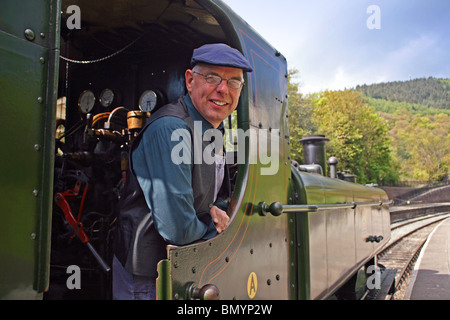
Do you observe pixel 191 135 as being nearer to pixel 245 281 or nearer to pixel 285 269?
pixel 245 281

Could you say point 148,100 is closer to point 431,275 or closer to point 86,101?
point 86,101

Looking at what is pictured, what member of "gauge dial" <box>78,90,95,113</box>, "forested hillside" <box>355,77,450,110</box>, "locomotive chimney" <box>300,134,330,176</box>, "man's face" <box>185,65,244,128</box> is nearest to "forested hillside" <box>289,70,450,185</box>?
"locomotive chimney" <box>300,134,330,176</box>

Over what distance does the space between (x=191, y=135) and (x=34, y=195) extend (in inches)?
32.8

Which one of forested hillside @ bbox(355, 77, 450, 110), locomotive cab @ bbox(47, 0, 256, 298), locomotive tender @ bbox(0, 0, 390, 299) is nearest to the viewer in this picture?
locomotive tender @ bbox(0, 0, 390, 299)

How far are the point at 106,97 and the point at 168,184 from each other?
1.91 m

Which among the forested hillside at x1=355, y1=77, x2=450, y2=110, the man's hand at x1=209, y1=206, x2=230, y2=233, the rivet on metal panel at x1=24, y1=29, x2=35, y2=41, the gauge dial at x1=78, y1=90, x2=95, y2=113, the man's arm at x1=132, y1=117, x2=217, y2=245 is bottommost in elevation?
the man's hand at x1=209, y1=206, x2=230, y2=233

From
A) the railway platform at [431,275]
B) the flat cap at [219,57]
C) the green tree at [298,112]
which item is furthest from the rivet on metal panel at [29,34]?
the green tree at [298,112]

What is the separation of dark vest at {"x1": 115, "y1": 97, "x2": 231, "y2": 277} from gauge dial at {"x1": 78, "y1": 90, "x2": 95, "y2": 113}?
5.26 feet

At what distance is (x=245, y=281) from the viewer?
2.03 metres

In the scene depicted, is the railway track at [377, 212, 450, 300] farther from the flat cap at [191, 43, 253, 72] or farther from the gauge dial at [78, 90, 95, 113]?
the flat cap at [191, 43, 253, 72]

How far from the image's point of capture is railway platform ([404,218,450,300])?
680 centimetres

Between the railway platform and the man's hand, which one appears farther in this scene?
the railway platform

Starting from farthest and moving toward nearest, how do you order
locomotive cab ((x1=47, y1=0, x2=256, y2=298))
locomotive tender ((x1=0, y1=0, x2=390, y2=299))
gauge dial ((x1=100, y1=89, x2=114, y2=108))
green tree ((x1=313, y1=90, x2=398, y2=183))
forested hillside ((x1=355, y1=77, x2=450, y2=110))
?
forested hillside ((x1=355, y1=77, x2=450, y2=110)) < green tree ((x1=313, y1=90, x2=398, y2=183)) < gauge dial ((x1=100, y1=89, x2=114, y2=108)) < locomotive cab ((x1=47, y1=0, x2=256, y2=298)) < locomotive tender ((x1=0, y1=0, x2=390, y2=299))

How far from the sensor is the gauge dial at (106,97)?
10.3 feet
